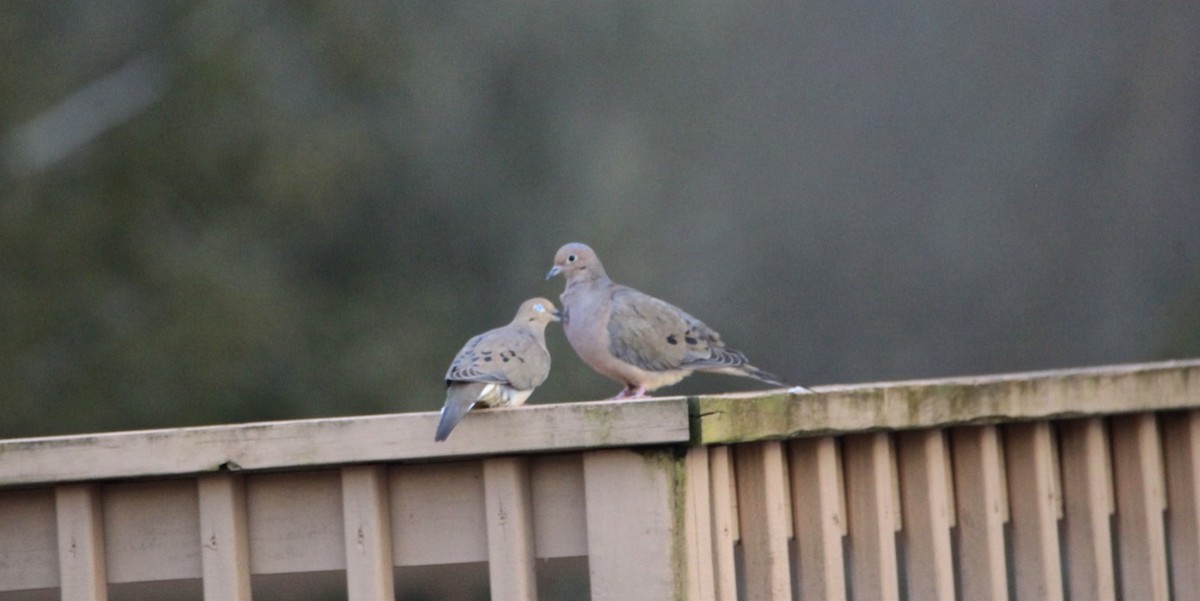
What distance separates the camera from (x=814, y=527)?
2.92 metres

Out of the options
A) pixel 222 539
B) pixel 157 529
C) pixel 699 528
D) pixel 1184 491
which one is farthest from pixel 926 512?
pixel 157 529

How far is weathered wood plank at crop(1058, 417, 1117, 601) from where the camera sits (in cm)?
334

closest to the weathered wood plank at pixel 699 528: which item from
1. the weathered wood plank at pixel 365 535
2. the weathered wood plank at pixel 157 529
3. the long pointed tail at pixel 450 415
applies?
the long pointed tail at pixel 450 415

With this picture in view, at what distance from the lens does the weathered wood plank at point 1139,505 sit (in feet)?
11.3

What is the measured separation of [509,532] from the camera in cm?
258

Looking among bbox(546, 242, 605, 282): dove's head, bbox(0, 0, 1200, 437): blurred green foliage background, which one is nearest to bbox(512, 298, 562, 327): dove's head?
bbox(546, 242, 605, 282): dove's head

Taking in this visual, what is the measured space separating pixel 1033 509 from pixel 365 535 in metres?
1.49

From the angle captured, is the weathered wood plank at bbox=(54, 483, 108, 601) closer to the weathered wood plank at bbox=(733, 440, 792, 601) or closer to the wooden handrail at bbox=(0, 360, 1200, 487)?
the wooden handrail at bbox=(0, 360, 1200, 487)

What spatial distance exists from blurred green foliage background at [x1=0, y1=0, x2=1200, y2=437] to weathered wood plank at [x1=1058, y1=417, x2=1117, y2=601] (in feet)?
21.6

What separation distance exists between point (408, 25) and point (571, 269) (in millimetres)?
6169

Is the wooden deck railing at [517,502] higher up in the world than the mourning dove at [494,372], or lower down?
lower down

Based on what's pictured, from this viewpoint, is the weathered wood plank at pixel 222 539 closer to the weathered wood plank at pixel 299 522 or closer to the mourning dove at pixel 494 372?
the weathered wood plank at pixel 299 522

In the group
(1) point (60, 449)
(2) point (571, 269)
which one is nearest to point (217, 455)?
(1) point (60, 449)

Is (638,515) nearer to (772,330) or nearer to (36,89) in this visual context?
(36,89)
